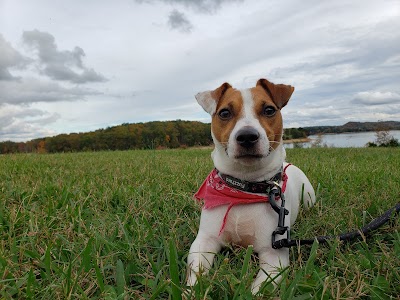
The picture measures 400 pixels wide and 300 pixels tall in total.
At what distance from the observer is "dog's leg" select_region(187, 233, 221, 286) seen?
7.24 feet

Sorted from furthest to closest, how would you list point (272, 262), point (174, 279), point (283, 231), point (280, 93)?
1. point (280, 93)
2. point (283, 231)
3. point (272, 262)
4. point (174, 279)

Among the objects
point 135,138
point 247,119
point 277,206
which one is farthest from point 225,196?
point 135,138

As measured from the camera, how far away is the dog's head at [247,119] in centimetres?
254

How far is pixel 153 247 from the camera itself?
106 inches

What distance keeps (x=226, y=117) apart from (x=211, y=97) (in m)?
0.38

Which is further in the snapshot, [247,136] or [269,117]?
[269,117]

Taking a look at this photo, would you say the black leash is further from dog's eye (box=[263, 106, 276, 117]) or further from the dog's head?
dog's eye (box=[263, 106, 276, 117])

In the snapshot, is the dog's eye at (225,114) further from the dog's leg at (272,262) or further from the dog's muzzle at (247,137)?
the dog's leg at (272,262)

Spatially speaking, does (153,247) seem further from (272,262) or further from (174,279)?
(272,262)

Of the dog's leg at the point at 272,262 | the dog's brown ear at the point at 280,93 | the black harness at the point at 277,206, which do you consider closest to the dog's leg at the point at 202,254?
the dog's leg at the point at 272,262

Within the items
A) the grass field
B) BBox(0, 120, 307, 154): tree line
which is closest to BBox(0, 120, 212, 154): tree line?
BBox(0, 120, 307, 154): tree line

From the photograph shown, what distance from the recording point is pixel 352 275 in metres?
2.19

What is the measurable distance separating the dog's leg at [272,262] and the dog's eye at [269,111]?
3.54 ft

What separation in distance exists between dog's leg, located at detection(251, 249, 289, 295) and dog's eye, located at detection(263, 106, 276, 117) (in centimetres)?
108
